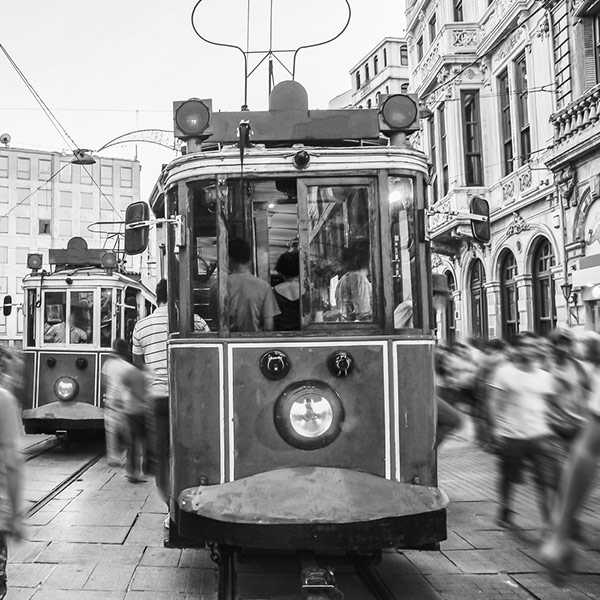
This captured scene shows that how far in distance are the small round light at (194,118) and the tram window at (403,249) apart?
1.20 metres

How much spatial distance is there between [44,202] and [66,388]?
4761 cm

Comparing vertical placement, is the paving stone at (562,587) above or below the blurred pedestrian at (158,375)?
below

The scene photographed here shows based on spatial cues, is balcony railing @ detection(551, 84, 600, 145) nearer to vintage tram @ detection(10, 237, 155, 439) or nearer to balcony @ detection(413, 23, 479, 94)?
balcony @ detection(413, 23, 479, 94)

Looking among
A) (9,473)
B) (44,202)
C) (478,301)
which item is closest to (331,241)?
(9,473)

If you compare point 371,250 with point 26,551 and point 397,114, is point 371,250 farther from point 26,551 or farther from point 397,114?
point 26,551

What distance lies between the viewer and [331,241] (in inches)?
173

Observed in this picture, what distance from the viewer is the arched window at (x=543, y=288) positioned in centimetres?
1644

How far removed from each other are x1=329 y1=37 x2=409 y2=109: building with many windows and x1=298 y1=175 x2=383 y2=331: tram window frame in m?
44.5

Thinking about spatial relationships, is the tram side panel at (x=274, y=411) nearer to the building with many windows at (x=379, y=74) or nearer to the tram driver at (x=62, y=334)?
the tram driver at (x=62, y=334)

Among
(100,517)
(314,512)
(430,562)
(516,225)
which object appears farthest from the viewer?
(516,225)

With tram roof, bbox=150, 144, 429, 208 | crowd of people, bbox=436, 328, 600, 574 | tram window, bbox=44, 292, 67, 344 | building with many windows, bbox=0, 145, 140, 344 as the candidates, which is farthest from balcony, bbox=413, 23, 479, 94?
building with many windows, bbox=0, 145, 140, 344

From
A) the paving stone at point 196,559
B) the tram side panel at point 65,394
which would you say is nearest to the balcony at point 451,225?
the tram side panel at point 65,394

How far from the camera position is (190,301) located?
4480 millimetres

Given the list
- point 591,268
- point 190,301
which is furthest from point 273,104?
point 591,268
